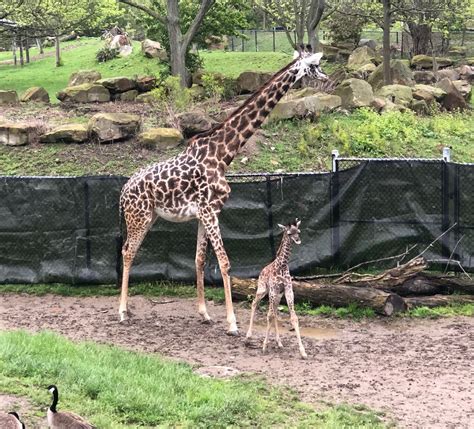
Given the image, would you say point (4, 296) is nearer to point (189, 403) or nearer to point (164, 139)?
point (164, 139)

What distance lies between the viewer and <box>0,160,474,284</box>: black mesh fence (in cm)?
1154

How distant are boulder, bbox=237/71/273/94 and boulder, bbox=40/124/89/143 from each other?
22.0 feet

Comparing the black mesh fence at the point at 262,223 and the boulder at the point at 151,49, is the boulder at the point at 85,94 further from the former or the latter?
the boulder at the point at 151,49

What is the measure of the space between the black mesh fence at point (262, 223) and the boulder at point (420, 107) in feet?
26.4

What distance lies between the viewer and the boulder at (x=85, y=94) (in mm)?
20047

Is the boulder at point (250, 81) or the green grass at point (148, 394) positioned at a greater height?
the boulder at point (250, 81)

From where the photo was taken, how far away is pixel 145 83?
21.2 metres

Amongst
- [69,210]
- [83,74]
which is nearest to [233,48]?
[83,74]

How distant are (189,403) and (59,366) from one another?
4.44ft

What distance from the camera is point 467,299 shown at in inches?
424

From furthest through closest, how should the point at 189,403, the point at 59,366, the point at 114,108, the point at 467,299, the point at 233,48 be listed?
the point at 233,48 < the point at 114,108 < the point at 467,299 < the point at 59,366 < the point at 189,403

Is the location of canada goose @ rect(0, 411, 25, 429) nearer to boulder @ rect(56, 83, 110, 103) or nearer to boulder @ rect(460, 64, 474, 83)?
boulder @ rect(56, 83, 110, 103)

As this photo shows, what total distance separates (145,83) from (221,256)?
471 inches

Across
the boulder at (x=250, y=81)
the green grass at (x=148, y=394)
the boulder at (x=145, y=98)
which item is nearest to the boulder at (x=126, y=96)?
the boulder at (x=145, y=98)
